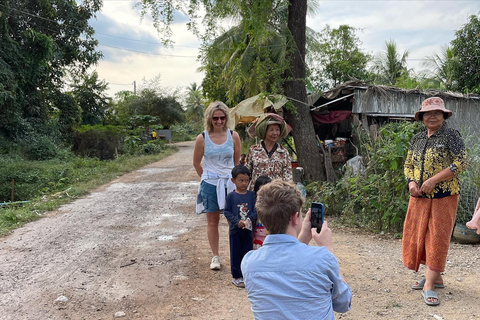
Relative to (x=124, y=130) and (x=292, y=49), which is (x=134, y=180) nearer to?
(x=292, y=49)

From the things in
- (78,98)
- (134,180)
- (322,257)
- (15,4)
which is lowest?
(134,180)

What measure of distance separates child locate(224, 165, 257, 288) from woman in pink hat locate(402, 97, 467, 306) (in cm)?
151

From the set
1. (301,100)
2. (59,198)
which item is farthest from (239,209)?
(59,198)

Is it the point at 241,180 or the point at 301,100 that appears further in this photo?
the point at 301,100

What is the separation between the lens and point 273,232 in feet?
6.22

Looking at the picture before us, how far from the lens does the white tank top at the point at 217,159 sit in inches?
170

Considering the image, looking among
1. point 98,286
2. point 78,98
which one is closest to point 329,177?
point 98,286

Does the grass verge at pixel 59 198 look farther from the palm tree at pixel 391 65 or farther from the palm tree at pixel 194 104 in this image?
the palm tree at pixel 194 104

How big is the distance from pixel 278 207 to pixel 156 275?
2.94 m

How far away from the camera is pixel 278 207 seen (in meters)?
1.86

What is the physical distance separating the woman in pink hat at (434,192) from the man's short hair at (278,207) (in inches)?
89.3

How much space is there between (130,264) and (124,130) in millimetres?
21310

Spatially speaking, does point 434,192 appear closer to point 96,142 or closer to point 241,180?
point 241,180

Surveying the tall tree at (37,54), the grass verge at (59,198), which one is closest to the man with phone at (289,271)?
the grass verge at (59,198)
